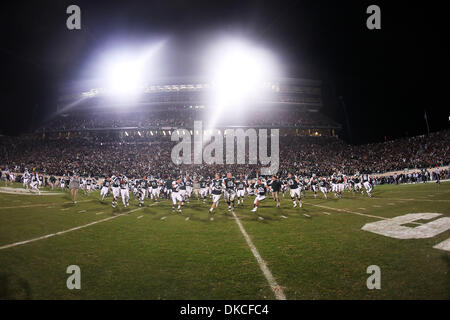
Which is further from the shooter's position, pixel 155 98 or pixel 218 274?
pixel 155 98

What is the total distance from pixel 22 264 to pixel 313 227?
8882mm

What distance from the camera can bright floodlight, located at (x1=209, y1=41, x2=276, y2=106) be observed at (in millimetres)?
58438

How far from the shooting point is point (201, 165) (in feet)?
142

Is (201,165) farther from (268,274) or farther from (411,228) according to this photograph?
(268,274)

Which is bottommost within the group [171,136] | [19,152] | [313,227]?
[313,227]

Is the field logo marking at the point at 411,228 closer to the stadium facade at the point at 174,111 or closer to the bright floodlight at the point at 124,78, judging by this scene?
the stadium facade at the point at 174,111

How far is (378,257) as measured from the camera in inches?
220

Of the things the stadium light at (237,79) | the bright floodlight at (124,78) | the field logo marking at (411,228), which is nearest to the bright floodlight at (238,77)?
the stadium light at (237,79)

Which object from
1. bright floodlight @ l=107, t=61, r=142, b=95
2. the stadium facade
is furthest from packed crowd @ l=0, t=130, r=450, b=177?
bright floodlight @ l=107, t=61, r=142, b=95

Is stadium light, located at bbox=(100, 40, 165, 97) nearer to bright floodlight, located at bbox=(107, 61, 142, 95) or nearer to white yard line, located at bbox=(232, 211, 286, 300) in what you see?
bright floodlight, located at bbox=(107, 61, 142, 95)

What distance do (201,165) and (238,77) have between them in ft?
93.5

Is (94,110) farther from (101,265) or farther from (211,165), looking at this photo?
(101,265)
